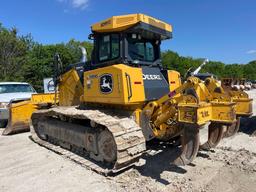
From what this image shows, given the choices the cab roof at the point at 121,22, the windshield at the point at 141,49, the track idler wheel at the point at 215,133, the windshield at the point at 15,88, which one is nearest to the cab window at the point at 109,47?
the cab roof at the point at 121,22

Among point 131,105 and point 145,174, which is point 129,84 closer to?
point 131,105

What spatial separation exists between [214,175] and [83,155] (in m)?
2.82

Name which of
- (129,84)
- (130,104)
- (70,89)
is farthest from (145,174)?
(70,89)

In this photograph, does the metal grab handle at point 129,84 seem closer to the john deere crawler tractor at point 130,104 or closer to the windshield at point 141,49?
the john deere crawler tractor at point 130,104

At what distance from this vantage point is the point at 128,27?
→ 5453 mm

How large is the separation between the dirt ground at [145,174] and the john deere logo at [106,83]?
1593 mm

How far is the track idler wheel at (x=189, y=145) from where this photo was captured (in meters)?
4.56

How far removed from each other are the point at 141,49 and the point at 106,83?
1.20 meters

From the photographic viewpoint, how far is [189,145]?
4.62m

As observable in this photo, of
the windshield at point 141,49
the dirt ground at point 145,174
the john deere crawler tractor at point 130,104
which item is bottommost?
the dirt ground at point 145,174

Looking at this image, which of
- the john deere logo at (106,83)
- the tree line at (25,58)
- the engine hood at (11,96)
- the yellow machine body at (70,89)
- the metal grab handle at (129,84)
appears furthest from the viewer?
the tree line at (25,58)

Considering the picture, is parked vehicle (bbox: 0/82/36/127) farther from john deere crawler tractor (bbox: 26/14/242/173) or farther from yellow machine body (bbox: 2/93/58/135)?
john deere crawler tractor (bbox: 26/14/242/173)

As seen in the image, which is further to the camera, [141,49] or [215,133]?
[141,49]

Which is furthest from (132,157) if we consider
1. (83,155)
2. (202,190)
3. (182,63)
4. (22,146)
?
(182,63)
